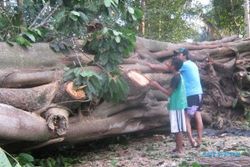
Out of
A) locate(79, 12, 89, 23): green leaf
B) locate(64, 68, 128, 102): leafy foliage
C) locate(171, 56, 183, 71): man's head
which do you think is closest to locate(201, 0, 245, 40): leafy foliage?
locate(171, 56, 183, 71): man's head

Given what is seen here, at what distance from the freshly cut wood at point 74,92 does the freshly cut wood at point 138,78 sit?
47.2 inches

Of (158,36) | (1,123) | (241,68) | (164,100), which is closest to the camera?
(1,123)

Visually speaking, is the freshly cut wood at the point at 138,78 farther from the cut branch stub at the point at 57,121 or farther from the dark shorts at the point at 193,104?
the cut branch stub at the point at 57,121

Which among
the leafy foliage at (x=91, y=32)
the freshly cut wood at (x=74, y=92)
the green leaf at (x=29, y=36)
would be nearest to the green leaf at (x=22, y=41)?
the leafy foliage at (x=91, y=32)

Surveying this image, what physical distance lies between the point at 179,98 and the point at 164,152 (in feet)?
2.95

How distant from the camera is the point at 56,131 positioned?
15.7 feet

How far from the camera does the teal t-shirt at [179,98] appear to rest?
5.75 meters

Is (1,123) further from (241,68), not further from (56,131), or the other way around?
(241,68)

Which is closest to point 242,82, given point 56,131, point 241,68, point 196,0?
point 241,68

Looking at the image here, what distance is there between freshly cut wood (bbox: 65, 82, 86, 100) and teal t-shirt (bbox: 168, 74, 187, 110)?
1394 millimetres

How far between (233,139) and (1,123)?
427 cm

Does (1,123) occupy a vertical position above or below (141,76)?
below

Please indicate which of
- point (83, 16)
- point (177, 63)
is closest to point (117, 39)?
point (83, 16)

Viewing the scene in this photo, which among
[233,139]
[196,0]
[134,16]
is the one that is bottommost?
[233,139]
